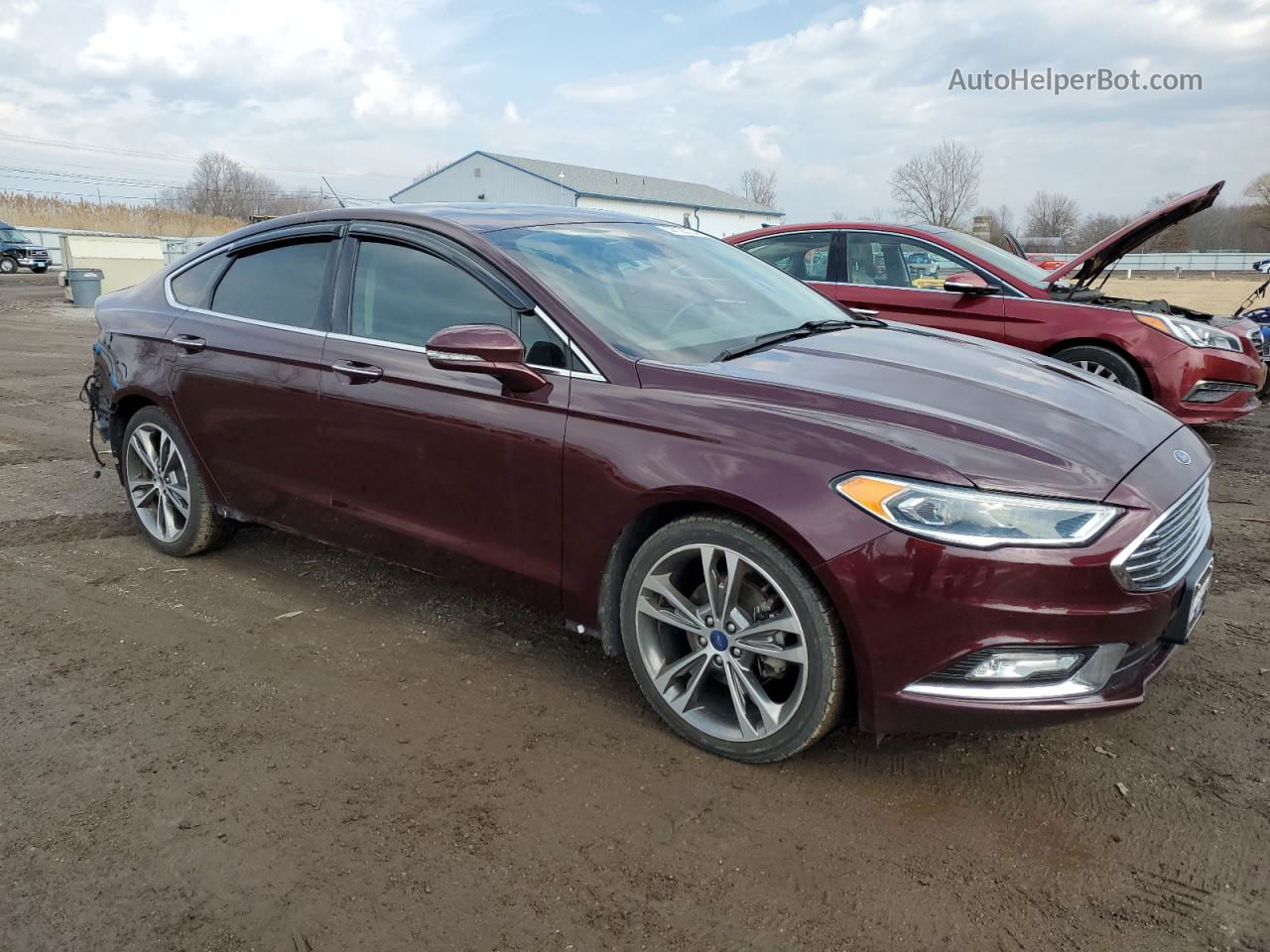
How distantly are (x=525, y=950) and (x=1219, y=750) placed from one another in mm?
2188

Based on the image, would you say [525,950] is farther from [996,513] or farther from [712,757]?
[996,513]

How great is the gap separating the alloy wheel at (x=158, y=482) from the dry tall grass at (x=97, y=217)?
48.4 m

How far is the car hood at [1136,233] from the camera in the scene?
6754 mm

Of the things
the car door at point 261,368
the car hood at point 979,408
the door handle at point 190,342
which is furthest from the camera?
the door handle at point 190,342

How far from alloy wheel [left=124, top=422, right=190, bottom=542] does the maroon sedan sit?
20cm

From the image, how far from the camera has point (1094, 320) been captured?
6520mm

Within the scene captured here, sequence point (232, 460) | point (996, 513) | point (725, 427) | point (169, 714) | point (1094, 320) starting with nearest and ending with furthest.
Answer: point (996, 513), point (725, 427), point (169, 714), point (232, 460), point (1094, 320)

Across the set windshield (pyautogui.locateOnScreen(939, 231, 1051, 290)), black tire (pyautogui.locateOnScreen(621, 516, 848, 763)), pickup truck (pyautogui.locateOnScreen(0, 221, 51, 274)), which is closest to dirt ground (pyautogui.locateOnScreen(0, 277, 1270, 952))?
black tire (pyautogui.locateOnScreen(621, 516, 848, 763))

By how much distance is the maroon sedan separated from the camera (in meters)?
2.41

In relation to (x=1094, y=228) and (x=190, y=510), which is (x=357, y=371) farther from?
(x=1094, y=228)

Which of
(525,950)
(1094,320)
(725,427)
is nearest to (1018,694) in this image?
(725,427)

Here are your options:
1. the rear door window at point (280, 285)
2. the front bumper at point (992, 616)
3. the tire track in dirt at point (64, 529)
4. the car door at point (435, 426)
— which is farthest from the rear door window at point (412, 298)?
the tire track in dirt at point (64, 529)

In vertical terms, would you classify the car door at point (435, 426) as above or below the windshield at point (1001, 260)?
below

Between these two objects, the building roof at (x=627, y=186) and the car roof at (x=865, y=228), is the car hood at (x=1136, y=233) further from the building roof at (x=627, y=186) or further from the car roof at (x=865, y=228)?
the building roof at (x=627, y=186)
